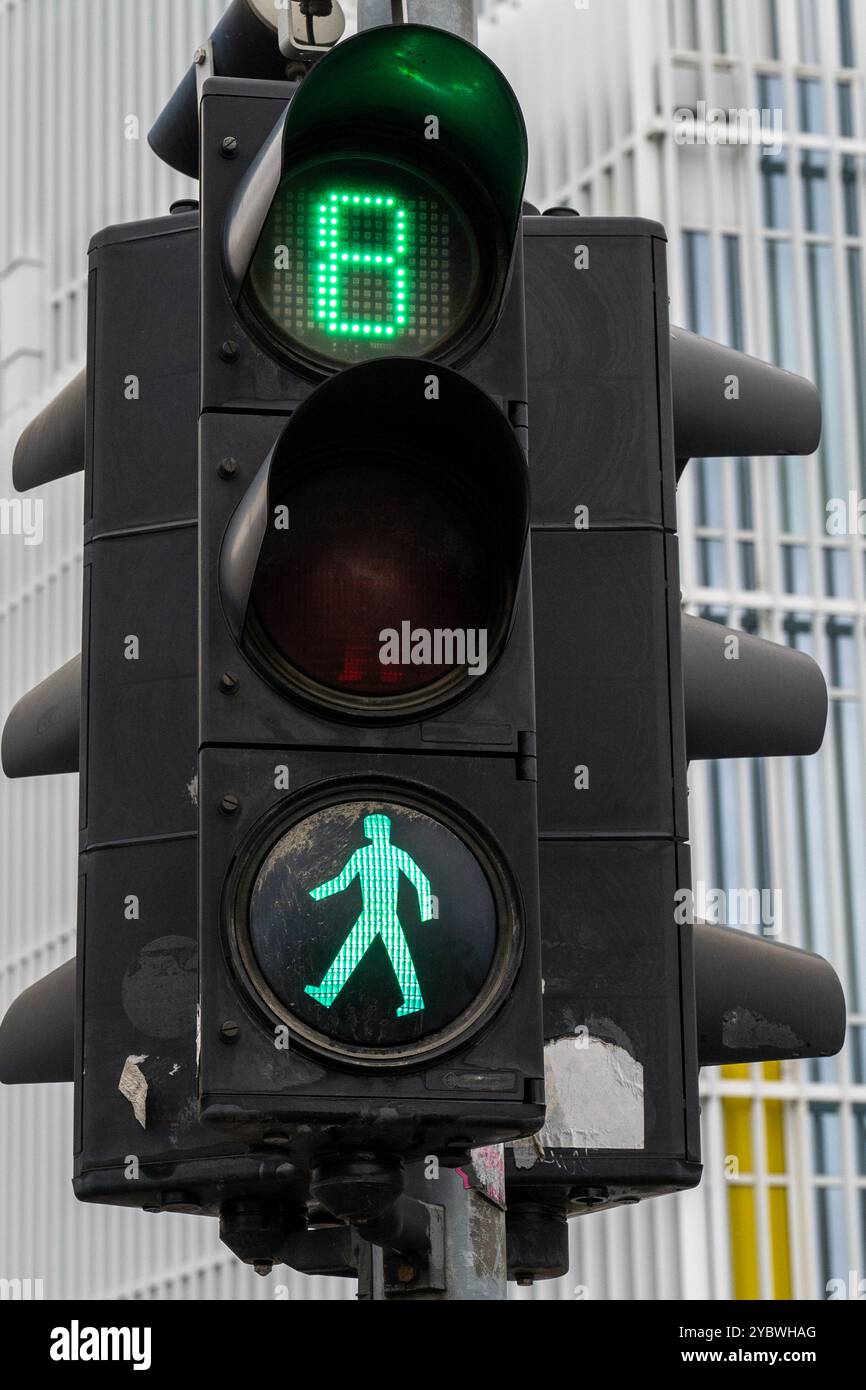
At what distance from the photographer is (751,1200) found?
1347 inches

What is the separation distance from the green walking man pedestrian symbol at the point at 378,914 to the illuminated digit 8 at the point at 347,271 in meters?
0.69

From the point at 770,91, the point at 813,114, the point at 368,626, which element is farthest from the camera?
the point at 813,114

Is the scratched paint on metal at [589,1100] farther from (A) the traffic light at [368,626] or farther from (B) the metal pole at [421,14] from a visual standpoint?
(B) the metal pole at [421,14]

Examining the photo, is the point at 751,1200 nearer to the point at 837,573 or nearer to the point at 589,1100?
the point at 837,573

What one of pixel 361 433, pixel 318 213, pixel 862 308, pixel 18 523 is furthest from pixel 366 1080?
pixel 18 523

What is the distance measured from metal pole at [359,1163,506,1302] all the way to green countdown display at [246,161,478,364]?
1108mm


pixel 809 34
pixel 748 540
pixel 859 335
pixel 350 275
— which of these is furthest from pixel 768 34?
pixel 350 275

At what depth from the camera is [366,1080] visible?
3.39m

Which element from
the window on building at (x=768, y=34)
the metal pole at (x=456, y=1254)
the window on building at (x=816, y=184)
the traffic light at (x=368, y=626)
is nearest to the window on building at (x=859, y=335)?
the window on building at (x=816, y=184)

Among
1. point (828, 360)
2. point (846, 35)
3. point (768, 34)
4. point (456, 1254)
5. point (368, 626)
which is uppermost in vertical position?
point (846, 35)

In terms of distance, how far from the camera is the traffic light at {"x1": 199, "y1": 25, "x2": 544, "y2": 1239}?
341cm

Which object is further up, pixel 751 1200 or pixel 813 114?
pixel 813 114

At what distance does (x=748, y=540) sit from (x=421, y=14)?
106 feet

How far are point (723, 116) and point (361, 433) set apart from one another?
116 feet
